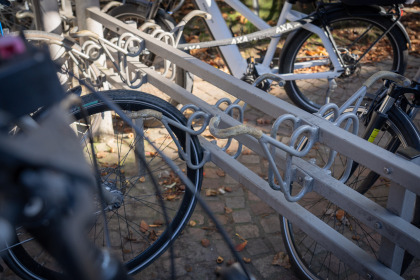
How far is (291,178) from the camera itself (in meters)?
2.12

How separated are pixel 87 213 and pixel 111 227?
8.53 ft

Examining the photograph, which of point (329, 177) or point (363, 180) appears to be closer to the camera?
point (329, 177)

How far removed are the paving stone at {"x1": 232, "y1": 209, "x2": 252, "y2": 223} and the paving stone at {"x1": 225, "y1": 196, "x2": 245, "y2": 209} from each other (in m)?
0.06

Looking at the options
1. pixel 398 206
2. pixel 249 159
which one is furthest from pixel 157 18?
pixel 398 206

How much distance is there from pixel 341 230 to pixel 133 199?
59.2 inches

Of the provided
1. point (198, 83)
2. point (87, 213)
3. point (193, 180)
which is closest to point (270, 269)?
point (193, 180)

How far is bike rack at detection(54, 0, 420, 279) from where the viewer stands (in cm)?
173

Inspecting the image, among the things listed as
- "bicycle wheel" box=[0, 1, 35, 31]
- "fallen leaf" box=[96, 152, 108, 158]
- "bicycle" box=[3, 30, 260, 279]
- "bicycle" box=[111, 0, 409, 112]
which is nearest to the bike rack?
"bicycle" box=[3, 30, 260, 279]

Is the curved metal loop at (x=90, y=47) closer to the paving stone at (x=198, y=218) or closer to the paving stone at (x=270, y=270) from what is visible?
the paving stone at (x=198, y=218)

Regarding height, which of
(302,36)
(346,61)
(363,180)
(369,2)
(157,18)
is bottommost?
(363,180)

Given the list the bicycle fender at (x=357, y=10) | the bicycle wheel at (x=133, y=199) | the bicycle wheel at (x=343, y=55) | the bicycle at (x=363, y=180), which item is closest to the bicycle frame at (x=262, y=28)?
the bicycle wheel at (x=343, y=55)

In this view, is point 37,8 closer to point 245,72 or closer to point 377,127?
point 245,72

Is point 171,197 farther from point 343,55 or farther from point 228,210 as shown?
point 343,55

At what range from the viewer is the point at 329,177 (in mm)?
2018
